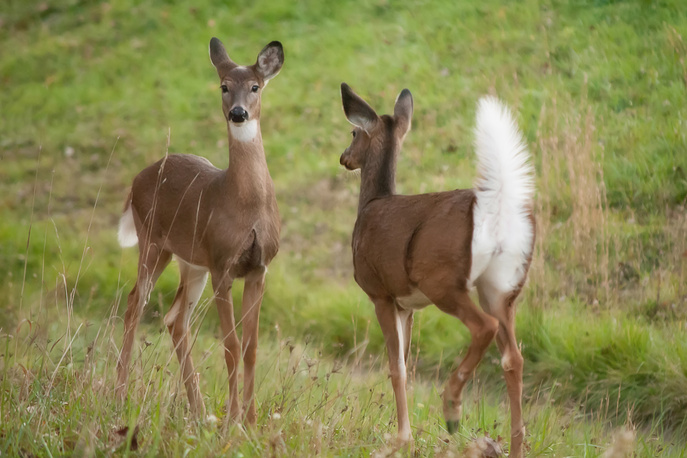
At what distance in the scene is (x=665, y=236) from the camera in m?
7.21

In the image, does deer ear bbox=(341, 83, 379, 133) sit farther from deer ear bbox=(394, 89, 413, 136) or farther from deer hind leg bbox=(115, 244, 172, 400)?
deer hind leg bbox=(115, 244, 172, 400)

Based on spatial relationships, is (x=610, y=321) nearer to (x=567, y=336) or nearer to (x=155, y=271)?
(x=567, y=336)

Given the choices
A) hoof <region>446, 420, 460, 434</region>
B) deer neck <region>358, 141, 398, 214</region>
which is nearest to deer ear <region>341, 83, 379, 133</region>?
deer neck <region>358, 141, 398, 214</region>

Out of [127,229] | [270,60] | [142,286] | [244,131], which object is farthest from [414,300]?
[127,229]

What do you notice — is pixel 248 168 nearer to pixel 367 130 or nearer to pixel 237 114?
pixel 237 114

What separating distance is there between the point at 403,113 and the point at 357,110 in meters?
0.31

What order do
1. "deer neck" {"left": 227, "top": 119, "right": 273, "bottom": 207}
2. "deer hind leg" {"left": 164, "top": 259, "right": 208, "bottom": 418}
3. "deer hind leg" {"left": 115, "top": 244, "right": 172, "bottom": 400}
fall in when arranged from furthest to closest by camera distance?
"deer hind leg" {"left": 164, "top": 259, "right": 208, "bottom": 418}
"deer hind leg" {"left": 115, "top": 244, "right": 172, "bottom": 400}
"deer neck" {"left": 227, "top": 119, "right": 273, "bottom": 207}

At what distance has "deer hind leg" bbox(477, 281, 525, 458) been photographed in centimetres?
394

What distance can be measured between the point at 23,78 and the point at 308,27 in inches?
165

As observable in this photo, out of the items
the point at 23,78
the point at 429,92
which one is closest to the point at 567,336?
the point at 429,92

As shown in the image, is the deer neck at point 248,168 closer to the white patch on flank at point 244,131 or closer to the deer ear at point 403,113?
the white patch on flank at point 244,131

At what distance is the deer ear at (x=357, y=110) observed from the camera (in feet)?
15.9

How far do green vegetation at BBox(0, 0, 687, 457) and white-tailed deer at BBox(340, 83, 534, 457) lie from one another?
0.36m

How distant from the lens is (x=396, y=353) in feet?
14.3
